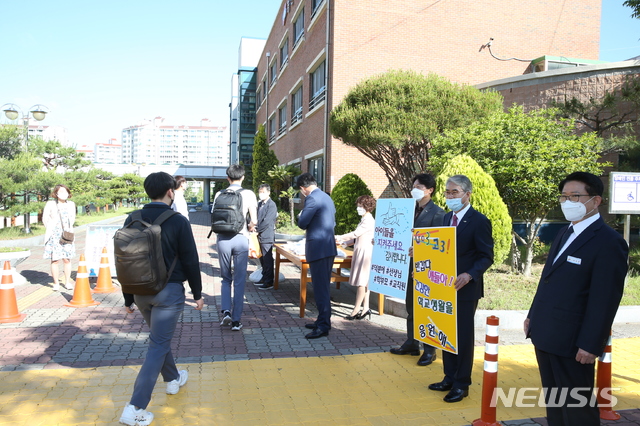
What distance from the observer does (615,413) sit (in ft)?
12.8

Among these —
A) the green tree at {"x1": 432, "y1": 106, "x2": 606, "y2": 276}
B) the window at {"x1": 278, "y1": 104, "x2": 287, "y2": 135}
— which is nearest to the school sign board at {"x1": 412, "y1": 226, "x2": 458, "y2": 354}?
the green tree at {"x1": 432, "y1": 106, "x2": 606, "y2": 276}

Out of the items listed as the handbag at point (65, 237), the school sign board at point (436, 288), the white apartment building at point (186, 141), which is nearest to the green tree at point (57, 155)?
the handbag at point (65, 237)

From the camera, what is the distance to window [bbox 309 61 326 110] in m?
19.6

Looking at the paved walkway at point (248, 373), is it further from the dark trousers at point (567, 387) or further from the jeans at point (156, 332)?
the dark trousers at point (567, 387)

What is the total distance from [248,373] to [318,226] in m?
1.94

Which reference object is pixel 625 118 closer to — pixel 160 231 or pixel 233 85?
pixel 160 231

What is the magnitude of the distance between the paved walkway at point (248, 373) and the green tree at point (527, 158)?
3015 mm

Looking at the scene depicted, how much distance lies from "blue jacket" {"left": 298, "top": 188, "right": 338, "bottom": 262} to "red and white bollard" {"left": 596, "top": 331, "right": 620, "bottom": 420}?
3.03 meters

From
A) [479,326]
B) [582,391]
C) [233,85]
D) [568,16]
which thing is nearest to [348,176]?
[479,326]

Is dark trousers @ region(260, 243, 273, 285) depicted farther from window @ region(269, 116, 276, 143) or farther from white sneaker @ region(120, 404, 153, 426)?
window @ region(269, 116, 276, 143)

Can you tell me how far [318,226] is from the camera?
5.83 meters

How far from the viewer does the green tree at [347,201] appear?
40.4 feet

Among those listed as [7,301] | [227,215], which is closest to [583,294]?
[227,215]

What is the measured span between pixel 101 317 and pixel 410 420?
4.84 m
